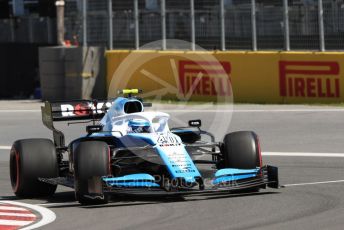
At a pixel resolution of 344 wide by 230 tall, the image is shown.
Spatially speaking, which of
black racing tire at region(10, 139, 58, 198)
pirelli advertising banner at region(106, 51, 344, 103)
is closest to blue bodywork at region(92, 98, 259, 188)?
black racing tire at region(10, 139, 58, 198)

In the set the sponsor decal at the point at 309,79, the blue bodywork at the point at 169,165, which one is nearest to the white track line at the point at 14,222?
the blue bodywork at the point at 169,165

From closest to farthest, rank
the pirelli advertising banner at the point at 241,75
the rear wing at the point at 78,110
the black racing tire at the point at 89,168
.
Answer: the black racing tire at the point at 89,168 → the rear wing at the point at 78,110 → the pirelli advertising banner at the point at 241,75

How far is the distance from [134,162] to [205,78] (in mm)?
15660

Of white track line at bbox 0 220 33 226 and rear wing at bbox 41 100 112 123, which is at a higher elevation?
rear wing at bbox 41 100 112 123

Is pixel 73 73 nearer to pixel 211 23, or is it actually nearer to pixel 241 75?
pixel 211 23

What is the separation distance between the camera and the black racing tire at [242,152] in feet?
40.4

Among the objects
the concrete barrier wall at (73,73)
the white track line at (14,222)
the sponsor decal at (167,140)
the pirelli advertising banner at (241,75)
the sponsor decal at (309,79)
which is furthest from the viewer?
the concrete barrier wall at (73,73)

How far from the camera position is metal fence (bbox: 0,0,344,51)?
25.7 m

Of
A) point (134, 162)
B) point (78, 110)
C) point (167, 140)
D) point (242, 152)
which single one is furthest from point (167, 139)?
point (78, 110)

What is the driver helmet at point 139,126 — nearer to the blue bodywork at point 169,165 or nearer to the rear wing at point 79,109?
the blue bodywork at point 169,165

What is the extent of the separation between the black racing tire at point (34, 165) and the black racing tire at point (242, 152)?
2041mm

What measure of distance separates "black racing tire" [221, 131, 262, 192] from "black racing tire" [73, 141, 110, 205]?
1593 mm

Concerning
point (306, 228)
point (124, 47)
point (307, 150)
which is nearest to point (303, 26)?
point (124, 47)

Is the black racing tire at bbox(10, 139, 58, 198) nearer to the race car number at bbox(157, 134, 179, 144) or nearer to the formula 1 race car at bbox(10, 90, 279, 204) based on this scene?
the formula 1 race car at bbox(10, 90, 279, 204)
